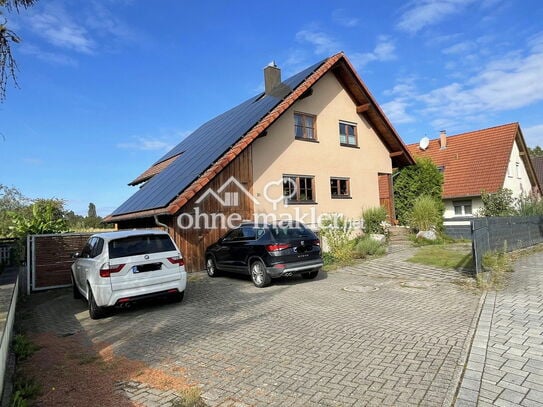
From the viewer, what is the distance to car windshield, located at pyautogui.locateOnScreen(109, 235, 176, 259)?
25.0 ft

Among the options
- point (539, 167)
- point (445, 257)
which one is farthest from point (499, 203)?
point (539, 167)

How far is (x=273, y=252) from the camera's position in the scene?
966 centimetres

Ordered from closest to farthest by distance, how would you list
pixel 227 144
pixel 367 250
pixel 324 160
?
pixel 367 250
pixel 227 144
pixel 324 160

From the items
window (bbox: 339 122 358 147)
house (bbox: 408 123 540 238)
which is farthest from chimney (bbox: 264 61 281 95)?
house (bbox: 408 123 540 238)

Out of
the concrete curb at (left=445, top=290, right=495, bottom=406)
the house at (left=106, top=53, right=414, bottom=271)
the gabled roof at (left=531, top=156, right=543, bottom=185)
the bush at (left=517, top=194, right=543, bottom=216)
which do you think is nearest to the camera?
the concrete curb at (left=445, top=290, right=495, bottom=406)

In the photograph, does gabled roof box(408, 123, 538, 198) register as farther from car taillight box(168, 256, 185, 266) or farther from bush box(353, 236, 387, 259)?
car taillight box(168, 256, 185, 266)

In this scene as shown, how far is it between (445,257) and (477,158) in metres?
17.6

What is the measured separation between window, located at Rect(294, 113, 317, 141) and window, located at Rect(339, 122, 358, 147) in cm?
190

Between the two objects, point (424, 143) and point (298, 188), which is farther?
point (424, 143)

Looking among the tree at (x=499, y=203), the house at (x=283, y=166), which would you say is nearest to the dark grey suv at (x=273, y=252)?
the house at (x=283, y=166)

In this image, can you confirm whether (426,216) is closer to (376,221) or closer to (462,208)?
(376,221)

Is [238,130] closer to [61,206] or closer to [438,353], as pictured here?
[61,206]

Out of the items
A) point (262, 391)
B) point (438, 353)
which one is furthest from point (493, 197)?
point (262, 391)

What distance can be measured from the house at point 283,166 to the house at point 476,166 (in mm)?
6570
